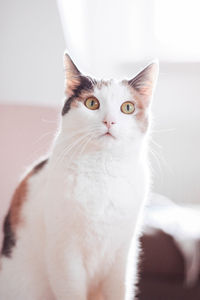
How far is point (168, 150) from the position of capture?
136 cm

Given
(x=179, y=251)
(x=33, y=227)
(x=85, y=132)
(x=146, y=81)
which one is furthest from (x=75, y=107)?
(x=179, y=251)

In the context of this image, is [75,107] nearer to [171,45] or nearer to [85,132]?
[85,132]

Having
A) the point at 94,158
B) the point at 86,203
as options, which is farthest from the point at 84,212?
the point at 94,158

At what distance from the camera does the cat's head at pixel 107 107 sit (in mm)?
960

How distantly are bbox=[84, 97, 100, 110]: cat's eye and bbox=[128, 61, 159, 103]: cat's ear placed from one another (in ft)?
0.39

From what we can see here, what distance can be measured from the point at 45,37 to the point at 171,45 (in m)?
0.48

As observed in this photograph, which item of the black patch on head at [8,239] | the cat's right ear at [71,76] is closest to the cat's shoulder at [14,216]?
the black patch on head at [8,239]

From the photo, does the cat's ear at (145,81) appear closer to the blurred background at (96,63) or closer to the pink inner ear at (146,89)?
the pink inner ear at (146,89)

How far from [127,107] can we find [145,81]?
A: 0.10m

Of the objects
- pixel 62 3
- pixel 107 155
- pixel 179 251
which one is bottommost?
pixel 179 251

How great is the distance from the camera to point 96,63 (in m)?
1.42

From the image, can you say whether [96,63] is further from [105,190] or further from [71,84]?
[105,190]

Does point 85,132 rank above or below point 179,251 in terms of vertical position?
above

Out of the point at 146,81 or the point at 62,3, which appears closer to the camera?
the point at 146,81
